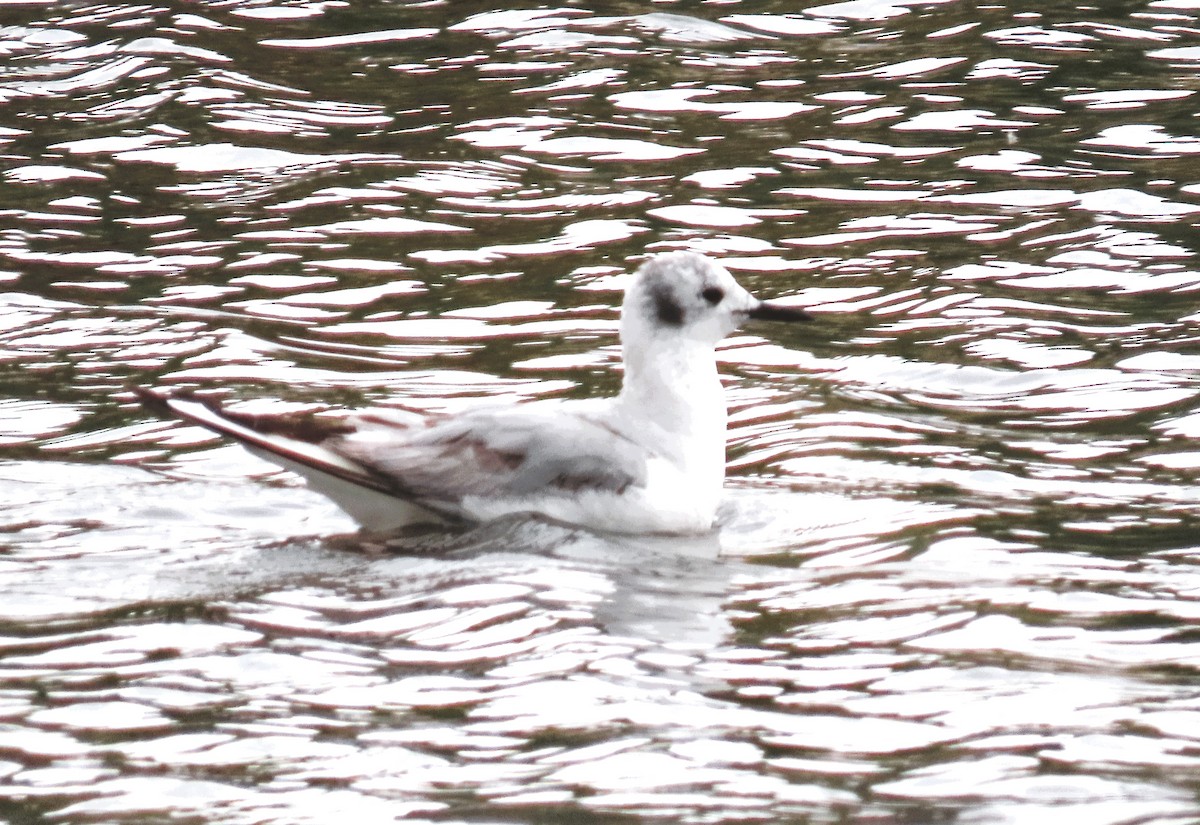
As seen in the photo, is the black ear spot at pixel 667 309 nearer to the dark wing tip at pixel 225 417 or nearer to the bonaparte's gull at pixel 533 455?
the bonaparte's gull at pixel 533 455

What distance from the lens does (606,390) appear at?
9.97 m

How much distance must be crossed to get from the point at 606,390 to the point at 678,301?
4.81 ft

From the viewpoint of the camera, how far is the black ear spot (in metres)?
8.57

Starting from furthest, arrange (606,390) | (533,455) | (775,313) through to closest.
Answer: (606,390) → (775,313) → (533,455)

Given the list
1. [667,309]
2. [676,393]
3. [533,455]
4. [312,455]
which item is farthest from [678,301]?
[312,455]

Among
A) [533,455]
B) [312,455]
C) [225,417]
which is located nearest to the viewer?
[225,417]

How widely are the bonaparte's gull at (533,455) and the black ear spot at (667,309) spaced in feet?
0.22

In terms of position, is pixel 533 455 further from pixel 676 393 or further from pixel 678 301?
pixel 678 301

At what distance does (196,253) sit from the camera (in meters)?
11.7

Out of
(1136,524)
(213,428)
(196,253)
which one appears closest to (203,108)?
(196,253)

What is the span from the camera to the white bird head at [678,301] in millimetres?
8570

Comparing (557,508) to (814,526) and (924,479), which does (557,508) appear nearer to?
(814,526)

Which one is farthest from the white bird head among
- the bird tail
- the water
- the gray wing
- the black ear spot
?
the bird tail

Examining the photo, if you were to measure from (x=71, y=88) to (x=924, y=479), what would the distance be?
25.9ft
